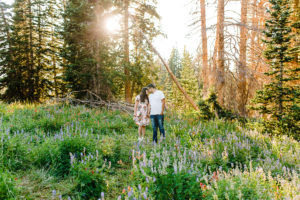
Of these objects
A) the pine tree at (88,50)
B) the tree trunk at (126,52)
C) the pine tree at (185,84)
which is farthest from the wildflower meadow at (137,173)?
the pine tree at (185,84)

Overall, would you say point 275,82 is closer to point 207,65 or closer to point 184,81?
point 207,65

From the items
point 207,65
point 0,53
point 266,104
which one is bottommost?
point 266,104

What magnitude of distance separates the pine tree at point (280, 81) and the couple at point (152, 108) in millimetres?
3939

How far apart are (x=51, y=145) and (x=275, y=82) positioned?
7.74 metres

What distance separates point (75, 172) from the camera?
3.44m

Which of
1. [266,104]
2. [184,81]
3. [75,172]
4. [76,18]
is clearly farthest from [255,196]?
[184,81]

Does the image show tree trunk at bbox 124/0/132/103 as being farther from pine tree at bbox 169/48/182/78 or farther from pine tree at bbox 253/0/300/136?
pine tree at bbox 169/48/182/78

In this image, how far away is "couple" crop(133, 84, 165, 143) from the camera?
664 cm

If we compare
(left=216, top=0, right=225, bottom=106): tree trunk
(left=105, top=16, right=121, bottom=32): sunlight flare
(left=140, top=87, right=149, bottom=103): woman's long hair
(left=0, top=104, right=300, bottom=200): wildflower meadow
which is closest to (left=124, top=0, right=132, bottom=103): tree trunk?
(left=105, top=16, right=121, bottom=32): sunlight flare

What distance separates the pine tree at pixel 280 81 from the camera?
22.6 feet

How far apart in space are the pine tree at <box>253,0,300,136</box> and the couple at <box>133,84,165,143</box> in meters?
3.94

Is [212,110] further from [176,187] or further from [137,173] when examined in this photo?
[137,173]

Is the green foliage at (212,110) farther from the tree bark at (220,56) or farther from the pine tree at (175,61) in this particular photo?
the pine tree at (175,61)

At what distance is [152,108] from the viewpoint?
6.71 meters
